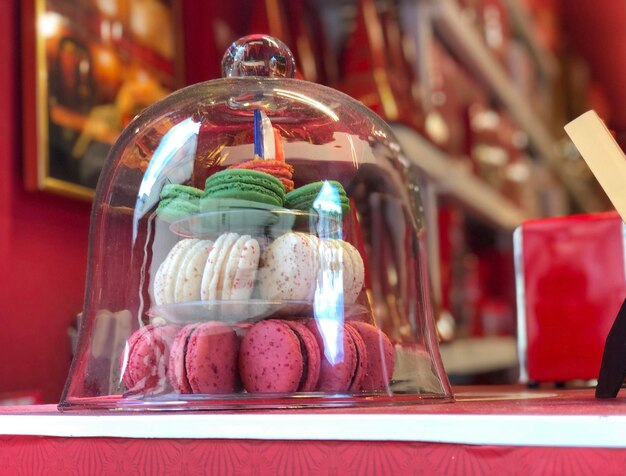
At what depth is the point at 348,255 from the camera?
26.3 inches

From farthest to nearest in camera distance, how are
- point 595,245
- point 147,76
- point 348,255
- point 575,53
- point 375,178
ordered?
point 575,53, point 147,76, point 595,245, point 375,178, point 348,255

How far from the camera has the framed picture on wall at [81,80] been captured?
4.51ft

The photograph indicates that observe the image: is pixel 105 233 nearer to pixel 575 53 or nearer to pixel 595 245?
pixel 595 245

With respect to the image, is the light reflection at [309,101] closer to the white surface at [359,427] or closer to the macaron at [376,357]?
the macaron at [376,357]

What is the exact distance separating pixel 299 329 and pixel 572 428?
0.77 feet

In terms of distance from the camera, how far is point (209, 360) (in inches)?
23.4

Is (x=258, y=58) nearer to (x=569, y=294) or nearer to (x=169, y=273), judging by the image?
(x=169, y=273)

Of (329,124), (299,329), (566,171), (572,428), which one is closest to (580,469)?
(572,428)

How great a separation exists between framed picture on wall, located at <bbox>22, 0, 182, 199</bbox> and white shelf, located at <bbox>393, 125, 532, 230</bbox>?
0.52 m

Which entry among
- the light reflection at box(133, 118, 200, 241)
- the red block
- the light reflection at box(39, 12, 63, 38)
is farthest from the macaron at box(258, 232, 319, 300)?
the light reflection at box(39, 12, 63, 38)

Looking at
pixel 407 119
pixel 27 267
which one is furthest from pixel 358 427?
pixel 407 119

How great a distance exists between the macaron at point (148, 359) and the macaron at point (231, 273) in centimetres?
4

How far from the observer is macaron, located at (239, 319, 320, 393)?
0.59m

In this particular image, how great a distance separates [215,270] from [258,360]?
0.24 ft
